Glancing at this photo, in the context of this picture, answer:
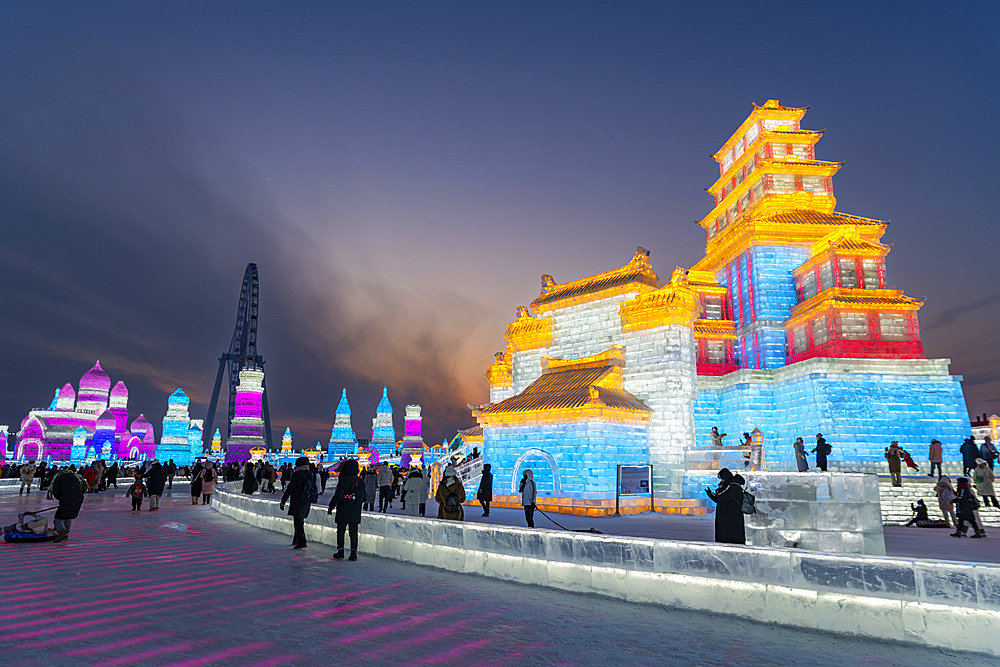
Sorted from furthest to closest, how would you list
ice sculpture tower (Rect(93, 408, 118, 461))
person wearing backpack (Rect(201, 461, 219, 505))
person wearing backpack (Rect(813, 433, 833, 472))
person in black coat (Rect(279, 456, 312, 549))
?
ice sculpture tower (Rect(93, 408, 118, 461)) < person wearing backpack (Rect(201, 461, 219, 505)) < person wearing backpack (Rect(813, 433, 833, 472)) < person in black coat (Rect(279, 456, 312, 549))

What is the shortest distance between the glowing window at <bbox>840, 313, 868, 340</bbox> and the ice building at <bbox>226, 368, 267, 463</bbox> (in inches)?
2908

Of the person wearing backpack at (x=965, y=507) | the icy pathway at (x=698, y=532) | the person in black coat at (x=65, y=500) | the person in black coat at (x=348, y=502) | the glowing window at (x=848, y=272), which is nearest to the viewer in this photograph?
the icy pathway at (x=698, y=532)

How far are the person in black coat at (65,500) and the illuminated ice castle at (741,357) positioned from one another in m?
13.1

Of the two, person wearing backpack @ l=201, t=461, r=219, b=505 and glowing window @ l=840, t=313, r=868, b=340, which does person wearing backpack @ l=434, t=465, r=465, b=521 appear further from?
glowing window @ l=840, t=313, r=868, b=340

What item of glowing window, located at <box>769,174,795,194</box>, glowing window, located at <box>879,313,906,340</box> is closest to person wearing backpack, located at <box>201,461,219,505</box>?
glowing window, located at <box>879,313,906,340</box>

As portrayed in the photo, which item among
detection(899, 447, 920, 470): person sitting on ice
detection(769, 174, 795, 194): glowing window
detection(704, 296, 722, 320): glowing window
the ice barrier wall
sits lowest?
the ice barrier wall

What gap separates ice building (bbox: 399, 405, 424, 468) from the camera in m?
95.9

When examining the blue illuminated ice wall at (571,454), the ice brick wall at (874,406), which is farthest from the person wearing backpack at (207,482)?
the ice brick wall at (874,406)

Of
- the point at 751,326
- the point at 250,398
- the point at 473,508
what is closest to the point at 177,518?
the point at 473,508

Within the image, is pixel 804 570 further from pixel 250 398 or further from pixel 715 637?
pixel 250 398

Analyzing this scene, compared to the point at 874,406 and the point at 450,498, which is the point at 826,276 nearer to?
the point at 874,406

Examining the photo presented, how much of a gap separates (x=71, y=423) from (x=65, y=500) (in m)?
78.2

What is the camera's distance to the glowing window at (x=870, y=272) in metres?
27.8

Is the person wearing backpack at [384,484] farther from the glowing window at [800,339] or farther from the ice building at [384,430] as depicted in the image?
the ice building at [384,430]
